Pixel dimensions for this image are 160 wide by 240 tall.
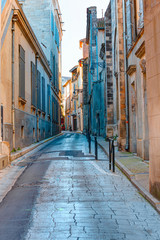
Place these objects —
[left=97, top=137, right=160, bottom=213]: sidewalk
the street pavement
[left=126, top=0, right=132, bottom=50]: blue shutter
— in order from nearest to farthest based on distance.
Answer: the street pavement < [left=97, top=137, right=160, bottom=213]: sidewalk < [left=126, top=0, right=132, bottom=50]: blue shutter

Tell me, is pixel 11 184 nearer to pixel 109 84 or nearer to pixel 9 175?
pixel 9 175

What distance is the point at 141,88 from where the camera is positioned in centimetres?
1041

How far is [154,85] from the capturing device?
17.4ft

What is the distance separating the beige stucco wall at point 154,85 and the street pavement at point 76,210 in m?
0.56

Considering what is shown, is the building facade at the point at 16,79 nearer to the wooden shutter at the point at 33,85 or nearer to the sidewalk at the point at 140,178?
the wooden shutter at the point at 33,85

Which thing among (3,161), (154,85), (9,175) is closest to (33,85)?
(3,161)

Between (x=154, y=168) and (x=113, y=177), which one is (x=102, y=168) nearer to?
(x=113, y=177)

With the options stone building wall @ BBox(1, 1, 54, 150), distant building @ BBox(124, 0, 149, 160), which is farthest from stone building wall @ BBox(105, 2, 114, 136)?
distant building @ BBox(124, 0, 149, 160)

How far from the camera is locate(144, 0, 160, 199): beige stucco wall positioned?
5.14 meters

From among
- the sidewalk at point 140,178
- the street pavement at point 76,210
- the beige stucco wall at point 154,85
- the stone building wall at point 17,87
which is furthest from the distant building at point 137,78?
the stone building wall at point 17,87

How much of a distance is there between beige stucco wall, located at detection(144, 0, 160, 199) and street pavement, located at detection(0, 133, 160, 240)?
0.56 m

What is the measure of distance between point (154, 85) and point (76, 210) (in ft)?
8.25

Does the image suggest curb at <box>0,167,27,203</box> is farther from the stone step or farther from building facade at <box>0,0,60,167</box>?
building facade at <box>0,0,60,167</box>

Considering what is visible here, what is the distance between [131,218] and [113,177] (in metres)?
3.15
